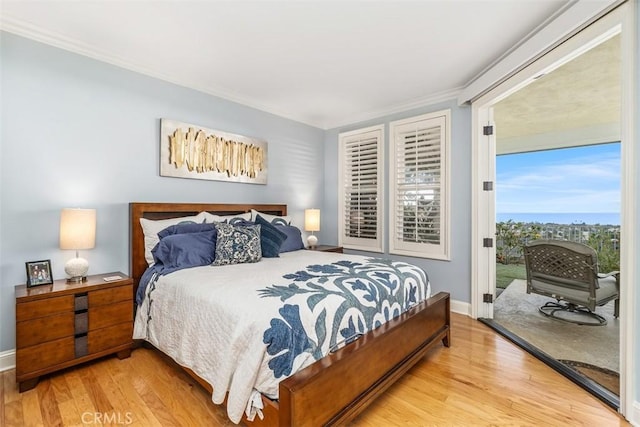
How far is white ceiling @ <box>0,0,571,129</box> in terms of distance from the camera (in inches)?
80.3

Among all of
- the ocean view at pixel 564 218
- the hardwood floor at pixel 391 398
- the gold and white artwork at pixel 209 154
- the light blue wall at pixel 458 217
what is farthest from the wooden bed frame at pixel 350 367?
the ocean view at pixel 564 218

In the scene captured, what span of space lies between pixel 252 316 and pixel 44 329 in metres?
1.63

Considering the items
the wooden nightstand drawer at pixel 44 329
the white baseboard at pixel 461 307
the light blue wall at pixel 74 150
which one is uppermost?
the light blue wall at pixel 74 150

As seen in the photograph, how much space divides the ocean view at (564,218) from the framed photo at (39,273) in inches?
243

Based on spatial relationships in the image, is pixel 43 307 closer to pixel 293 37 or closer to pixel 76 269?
pixel 76 269

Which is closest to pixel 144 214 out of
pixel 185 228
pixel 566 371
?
pixel 185 228

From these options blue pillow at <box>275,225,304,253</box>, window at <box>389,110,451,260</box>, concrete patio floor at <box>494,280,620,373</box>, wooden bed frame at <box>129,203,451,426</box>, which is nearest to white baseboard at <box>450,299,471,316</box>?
concrete patio floor at <box>494,280,620,373</box>

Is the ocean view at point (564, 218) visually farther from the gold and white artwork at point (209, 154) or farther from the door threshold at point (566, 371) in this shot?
the gold and white artwork at point (209, 154)

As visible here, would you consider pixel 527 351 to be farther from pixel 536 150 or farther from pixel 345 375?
pixel 536 150

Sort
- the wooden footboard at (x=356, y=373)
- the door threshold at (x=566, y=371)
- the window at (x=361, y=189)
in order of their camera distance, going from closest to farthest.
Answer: the wooden footboard at (x=356, y=373)
the door threshold at (x=566, y=371)
the window at (x=361, y=189)

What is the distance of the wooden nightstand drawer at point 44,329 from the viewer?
190 cm

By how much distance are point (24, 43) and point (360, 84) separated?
9.59ft

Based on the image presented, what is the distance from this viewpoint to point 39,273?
7.13 feet

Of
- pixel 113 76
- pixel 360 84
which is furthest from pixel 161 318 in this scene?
pixel 360 84
